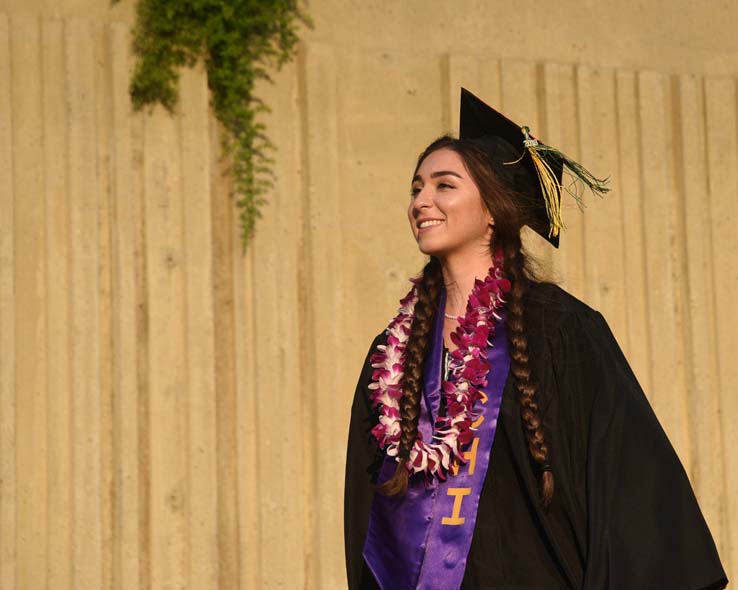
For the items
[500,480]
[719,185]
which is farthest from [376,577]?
[719,185]

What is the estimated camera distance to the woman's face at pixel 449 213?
3.05 meters

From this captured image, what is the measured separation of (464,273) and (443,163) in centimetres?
28

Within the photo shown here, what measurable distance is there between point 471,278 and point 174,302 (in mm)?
2301

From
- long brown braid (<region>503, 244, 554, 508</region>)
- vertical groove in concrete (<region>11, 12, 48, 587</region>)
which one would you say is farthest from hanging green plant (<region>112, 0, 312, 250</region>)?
long brown braid (<region>503, 244, 554, 508</region>)

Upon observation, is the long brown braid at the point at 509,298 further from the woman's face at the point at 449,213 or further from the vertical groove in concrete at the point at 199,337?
the vertical groove in concrete at the point at 199,337

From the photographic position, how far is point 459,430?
2.88 m

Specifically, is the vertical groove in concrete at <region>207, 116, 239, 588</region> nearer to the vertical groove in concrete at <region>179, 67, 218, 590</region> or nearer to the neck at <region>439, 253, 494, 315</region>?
the vertical groove in concrete at <region>179, 67, 218, 590</region>

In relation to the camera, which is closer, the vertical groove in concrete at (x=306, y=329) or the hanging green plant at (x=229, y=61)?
the hanging green plant at (x=229, y=61)

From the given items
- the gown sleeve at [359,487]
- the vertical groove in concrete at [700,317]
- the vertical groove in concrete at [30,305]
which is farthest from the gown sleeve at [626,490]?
the vertical groove in concrete at [700,317]

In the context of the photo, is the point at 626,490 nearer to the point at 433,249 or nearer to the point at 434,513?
the point at 434,513

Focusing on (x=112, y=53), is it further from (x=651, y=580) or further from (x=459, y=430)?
(x=651, y=580)

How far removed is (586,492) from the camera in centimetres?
274

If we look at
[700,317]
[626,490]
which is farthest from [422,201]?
[700,317]

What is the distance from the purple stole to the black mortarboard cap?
33 cm
